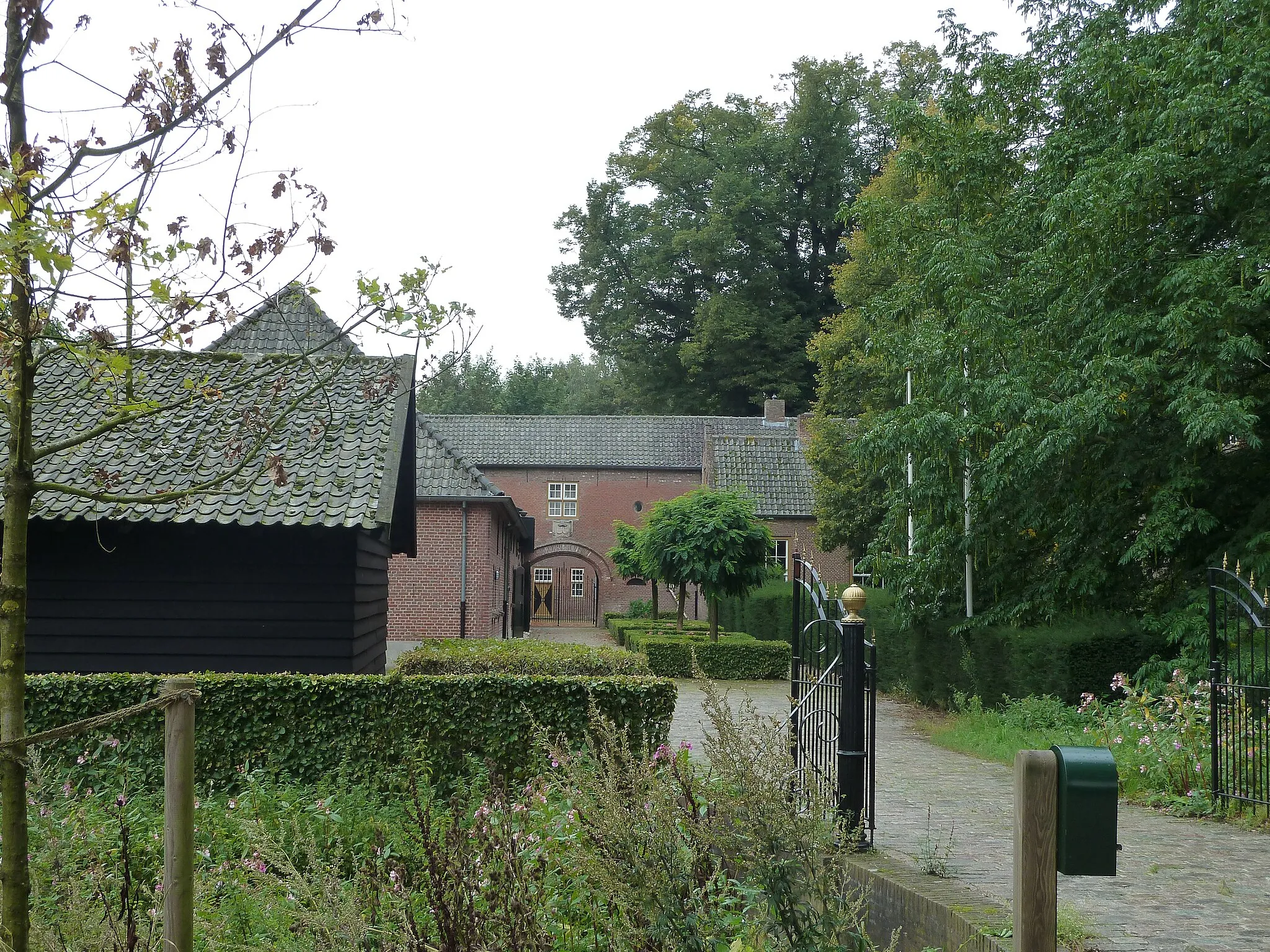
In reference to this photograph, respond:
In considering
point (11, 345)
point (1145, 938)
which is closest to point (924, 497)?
point (1145, 938)

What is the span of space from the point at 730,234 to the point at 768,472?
9.89 metres

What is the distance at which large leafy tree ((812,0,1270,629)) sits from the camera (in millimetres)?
11977

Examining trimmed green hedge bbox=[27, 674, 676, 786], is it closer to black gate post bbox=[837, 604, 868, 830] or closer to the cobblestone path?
the cobblestone path

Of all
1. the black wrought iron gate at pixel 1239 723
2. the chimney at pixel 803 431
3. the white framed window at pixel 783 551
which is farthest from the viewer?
the white framed window at pixel 783 551

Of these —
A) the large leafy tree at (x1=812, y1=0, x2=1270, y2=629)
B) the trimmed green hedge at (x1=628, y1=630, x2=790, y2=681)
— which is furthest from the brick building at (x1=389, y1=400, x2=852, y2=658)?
the large leafy tree at (x1=812, y1=0, x2=1270, y2=629)

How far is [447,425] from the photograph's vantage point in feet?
145

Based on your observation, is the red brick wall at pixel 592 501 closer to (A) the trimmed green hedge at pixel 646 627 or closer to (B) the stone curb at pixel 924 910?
(A) the trimmed green hedge at pixel 646 627

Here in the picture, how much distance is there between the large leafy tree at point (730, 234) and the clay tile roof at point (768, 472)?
449cm

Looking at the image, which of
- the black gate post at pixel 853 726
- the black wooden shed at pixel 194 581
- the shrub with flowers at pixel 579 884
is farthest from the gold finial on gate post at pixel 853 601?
the black wooden shed at pixel 194 581

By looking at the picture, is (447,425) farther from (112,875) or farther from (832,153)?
(112,875)

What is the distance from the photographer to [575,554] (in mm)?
43531

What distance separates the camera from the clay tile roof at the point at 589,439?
43.8 meters

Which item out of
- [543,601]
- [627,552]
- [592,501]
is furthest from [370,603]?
[592,501]

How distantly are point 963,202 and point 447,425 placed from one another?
3087 centimetres
